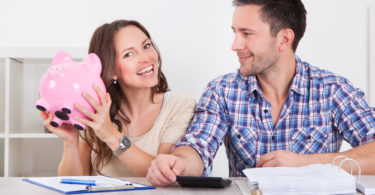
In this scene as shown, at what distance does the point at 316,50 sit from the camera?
10.2ft

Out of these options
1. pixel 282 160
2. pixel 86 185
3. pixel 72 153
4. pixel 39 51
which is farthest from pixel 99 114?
pixel 39 51

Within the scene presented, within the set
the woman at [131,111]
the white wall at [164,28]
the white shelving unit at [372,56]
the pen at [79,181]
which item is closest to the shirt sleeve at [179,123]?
the woman at [131,111]

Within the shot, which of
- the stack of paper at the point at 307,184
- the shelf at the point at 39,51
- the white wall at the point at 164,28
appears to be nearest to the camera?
the stack of paper at the point at 307,184

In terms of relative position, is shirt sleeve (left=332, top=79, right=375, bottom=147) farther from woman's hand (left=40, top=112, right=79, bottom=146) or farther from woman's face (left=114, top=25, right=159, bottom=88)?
woman's hand (left=40, top=112, right=79, bottom=146)

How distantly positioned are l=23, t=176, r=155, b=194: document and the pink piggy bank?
0.62 feet

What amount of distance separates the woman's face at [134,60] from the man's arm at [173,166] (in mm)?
375

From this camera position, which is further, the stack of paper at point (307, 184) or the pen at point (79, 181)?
the pen at point (79, 181)

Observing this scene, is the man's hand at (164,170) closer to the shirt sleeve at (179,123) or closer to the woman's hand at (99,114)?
the woman's hand at (99,114)

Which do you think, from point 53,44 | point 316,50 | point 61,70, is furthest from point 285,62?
point 53,44

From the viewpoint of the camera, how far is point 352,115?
70.5 inches

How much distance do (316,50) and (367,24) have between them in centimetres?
39

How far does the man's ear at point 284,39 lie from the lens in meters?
1.96

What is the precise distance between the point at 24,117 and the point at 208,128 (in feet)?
5.77

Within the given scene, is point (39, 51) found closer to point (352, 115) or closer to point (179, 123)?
point (179, 123)
